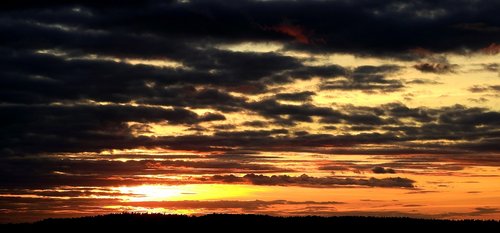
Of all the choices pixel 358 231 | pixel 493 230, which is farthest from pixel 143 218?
pixel 493 230

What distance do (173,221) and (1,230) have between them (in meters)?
14.7

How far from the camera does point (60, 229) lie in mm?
69438

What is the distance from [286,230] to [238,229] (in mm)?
4083

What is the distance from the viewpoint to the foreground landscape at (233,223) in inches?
2709

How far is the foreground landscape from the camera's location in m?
68.8

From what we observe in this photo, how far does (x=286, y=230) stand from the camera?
67.5m

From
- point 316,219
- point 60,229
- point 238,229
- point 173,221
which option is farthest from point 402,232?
point 60,229

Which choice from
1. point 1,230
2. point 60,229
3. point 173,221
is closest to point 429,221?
point 173,221

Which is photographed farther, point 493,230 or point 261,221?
point 261,221

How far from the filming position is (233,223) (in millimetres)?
70562

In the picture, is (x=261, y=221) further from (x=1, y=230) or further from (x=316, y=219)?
(x=1, y=230)

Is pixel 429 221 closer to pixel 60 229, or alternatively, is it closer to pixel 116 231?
pixel 116 231

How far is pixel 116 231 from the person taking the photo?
67.8 meters

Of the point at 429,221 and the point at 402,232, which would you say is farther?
the point at 429,221
